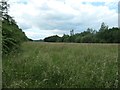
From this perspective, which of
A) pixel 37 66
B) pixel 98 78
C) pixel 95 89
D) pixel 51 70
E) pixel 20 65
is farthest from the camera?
pixel 20 65

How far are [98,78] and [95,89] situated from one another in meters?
0.57

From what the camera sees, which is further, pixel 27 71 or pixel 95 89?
pixel 27 71

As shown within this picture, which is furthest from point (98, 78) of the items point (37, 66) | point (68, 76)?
point (37, 66)

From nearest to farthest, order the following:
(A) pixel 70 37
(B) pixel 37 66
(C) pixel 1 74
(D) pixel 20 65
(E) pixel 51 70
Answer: (C) pixel 1 74
(E) pixel 51 70
(B) pixel 37 66
(D) pixel 20 65
(A) pixel 70 37

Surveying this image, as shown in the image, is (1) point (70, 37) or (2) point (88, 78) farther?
(1) point (70, 37)

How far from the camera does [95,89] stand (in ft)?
20.5

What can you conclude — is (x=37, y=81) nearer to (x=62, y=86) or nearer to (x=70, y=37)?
(x=62, y=86)

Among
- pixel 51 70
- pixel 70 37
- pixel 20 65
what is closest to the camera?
pixel 51 70

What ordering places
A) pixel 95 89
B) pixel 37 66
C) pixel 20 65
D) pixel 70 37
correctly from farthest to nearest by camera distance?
1. pixel 70 37
2. pixel 20 65
3. pixel 37 66
4. pixel 95 89

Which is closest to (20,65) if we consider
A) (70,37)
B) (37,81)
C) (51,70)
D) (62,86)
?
(51,70)

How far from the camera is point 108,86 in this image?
6.25 meters

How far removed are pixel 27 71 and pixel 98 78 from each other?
2166mm

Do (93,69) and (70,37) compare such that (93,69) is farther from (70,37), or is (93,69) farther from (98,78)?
(70,37)

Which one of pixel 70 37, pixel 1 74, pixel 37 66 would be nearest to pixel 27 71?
pixel 37 66
